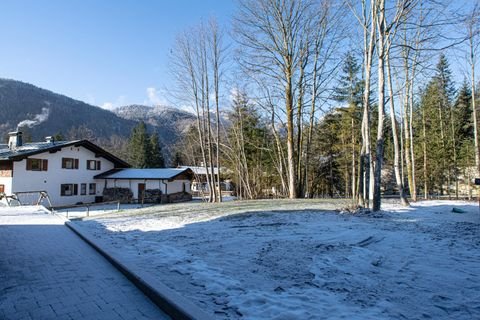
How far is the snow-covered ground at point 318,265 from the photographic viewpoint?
306 cm

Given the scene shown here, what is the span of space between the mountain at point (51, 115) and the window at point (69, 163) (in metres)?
55.0

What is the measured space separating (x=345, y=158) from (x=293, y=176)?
12.7 m

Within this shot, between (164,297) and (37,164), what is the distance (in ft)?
89.9

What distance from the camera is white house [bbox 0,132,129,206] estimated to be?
24.0m

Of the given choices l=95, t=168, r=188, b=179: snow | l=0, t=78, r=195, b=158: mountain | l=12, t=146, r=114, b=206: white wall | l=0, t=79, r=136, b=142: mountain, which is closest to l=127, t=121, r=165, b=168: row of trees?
l=95, t=168, r=188, b=179: snow

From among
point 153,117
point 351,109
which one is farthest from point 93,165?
point 153,117

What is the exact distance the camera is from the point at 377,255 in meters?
4.70

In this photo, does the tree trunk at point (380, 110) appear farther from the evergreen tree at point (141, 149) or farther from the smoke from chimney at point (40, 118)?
the smoke from chimney at point (40, 118)

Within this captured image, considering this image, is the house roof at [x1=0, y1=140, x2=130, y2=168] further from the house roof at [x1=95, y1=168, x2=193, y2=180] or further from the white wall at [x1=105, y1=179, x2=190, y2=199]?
the white wall at [x1=105, y1=179, x2=190, y2=199]

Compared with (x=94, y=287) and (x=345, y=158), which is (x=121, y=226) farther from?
(x=345, y=158)

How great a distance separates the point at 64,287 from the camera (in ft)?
12.6

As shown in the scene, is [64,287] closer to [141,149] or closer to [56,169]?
[56,169]

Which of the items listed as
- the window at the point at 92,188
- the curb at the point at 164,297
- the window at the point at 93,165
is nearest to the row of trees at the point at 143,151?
the window at the point at 93,165

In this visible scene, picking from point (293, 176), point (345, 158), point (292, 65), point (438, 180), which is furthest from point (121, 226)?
point (438, 180)
